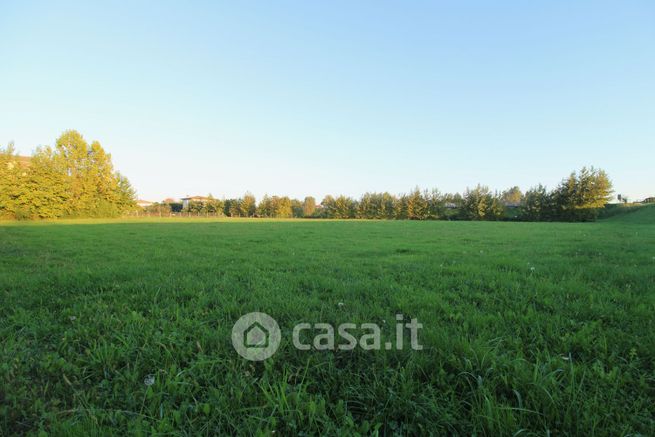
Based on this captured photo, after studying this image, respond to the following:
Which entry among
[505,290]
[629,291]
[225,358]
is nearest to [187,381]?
[225,358]

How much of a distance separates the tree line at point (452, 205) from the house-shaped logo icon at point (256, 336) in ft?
173

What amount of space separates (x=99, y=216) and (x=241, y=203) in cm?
3648

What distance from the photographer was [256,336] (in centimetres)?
225

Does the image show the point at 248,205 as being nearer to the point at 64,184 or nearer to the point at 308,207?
the point at 308,207

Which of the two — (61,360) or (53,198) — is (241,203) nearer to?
(53,198)

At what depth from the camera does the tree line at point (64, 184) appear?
2773 centimetres

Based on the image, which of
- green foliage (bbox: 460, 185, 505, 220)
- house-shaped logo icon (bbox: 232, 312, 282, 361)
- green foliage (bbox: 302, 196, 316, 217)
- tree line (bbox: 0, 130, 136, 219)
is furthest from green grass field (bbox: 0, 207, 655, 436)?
green foliage (bbox: 302, 196, 316, 217)

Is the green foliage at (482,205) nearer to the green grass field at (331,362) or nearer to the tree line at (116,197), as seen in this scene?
the tree line at (116,197)

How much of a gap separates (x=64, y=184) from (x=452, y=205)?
64.0m

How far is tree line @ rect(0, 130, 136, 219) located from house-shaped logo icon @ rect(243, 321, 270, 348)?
41.4 metres

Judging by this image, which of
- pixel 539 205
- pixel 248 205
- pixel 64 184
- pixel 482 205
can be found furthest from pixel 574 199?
pixel 64 184

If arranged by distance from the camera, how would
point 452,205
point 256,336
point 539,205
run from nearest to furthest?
point 256,336 < point 539,205 < point 452,205

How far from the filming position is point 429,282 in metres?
3.82

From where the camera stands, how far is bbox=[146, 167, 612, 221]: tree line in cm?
3969
